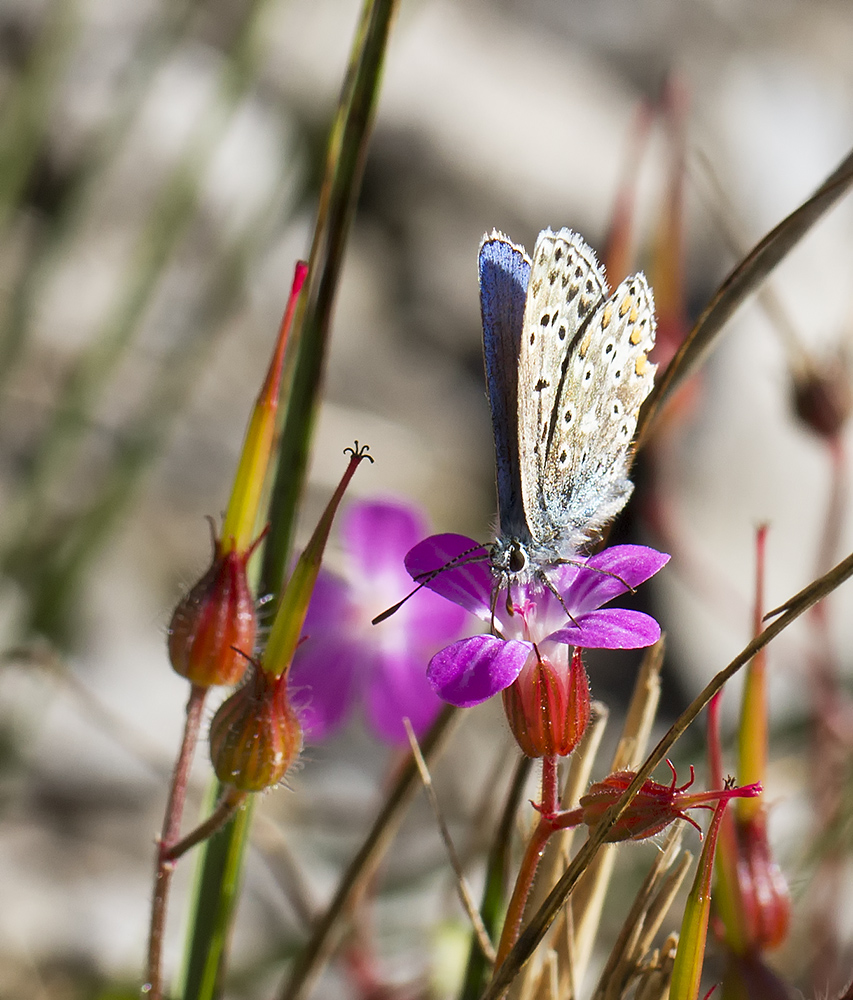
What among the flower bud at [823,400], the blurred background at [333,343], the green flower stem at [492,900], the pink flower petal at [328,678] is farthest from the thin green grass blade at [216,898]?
the flower bud at [823,400]

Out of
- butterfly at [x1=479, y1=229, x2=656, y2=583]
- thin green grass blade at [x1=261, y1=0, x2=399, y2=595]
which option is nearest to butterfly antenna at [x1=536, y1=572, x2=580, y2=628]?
butterfly at [x1=479, y1=229, x2=656, y2=583]

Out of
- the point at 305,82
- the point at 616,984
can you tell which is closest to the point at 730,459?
the point at 305,82

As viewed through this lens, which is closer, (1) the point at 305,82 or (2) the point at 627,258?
(2) the point at 627,258

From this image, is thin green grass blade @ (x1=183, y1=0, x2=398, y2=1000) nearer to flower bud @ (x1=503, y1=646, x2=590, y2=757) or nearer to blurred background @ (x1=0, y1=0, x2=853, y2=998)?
flower bud @ (x1=503, y1=646, x2=590, y2=757)

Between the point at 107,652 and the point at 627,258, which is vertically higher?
the point at 627,258

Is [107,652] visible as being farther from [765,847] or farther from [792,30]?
[792,30]

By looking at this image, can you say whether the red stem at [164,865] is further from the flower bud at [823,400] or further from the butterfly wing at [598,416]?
the flower bud at [823,400]

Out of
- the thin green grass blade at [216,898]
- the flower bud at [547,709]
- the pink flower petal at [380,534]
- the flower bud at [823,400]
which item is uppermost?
the flower bud at [823,400]
